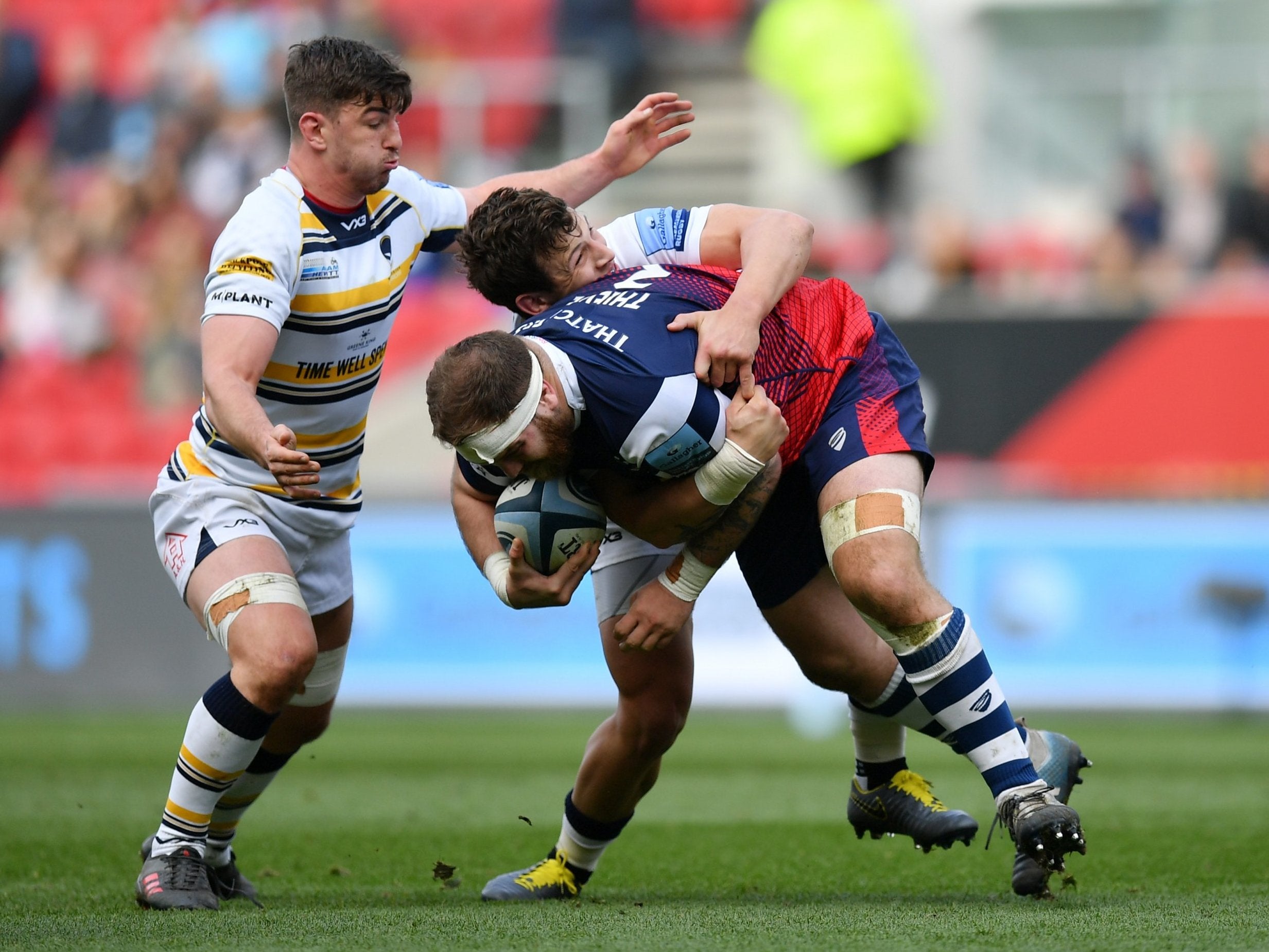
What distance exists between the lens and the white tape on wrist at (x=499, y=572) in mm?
4711

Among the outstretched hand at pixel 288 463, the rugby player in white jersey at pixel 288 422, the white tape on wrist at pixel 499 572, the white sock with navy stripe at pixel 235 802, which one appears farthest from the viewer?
the white sock with navy stripe at pixel 235 802

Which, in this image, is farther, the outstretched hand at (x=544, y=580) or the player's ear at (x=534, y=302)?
the player's ear at (x=534, y=302)

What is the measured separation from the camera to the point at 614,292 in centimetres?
479

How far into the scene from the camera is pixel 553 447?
14.9ft

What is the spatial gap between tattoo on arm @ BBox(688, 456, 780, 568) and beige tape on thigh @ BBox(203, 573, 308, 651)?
1168mm

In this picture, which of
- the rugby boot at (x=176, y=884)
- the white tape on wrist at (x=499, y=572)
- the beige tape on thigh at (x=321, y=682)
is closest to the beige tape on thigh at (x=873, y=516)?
the white tape on wrist at (x=499, y=572)

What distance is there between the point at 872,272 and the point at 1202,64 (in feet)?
12.3

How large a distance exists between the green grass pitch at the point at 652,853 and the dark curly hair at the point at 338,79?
7.62 ft

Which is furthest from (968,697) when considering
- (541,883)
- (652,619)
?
(541,883)

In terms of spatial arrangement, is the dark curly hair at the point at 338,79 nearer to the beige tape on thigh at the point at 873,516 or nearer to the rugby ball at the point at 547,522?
the rugby ball at the point at 547,522

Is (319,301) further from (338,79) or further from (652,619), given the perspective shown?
(652,619)

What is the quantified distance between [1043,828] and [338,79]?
2869 mm

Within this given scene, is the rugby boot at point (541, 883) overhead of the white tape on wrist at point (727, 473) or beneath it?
beneath

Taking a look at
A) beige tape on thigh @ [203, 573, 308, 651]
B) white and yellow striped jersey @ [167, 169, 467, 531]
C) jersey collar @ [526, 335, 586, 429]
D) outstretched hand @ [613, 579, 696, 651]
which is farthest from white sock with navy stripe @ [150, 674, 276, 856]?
jersey collar @ [526, 335, 586, 429]
